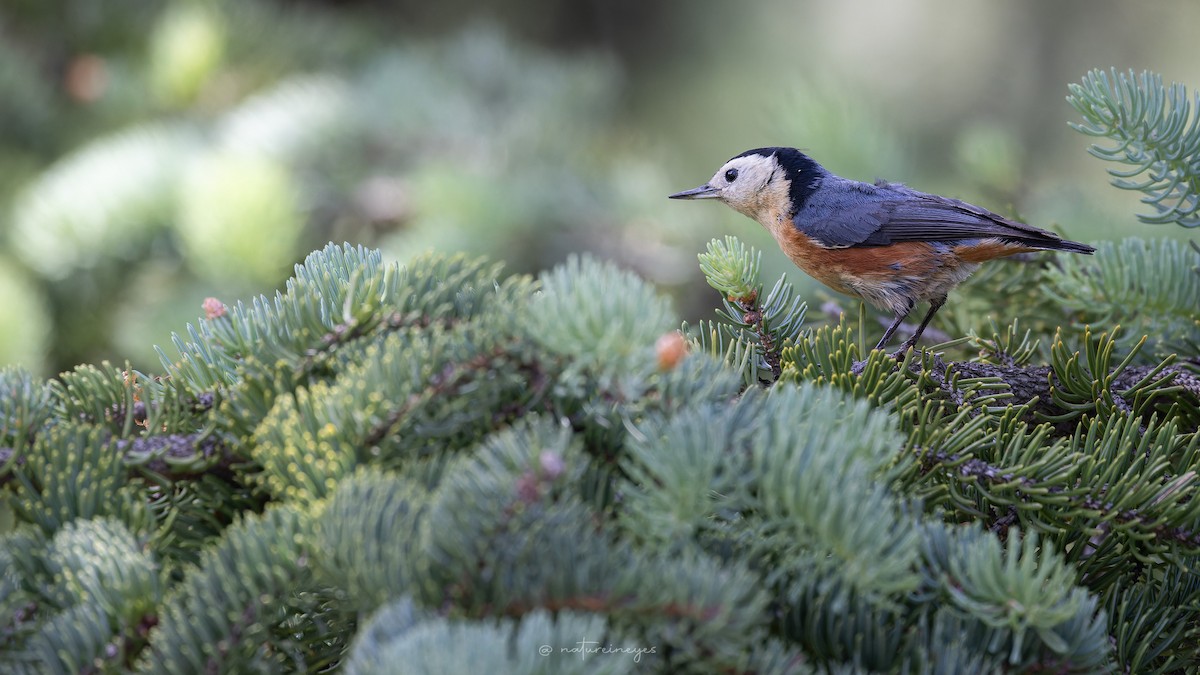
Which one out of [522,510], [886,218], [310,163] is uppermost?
[310,163]

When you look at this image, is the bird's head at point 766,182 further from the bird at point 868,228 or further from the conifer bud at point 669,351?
the conifer bud at point 669,351

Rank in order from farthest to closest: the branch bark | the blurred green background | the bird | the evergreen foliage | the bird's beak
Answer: the blurred green background, the bird's beak, the bird, the branch bark, the evergreen foliage

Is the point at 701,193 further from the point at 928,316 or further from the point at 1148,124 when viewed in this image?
the point at 1148,124

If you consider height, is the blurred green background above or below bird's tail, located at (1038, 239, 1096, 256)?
above

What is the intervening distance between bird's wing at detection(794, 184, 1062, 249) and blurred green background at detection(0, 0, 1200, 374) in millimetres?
220

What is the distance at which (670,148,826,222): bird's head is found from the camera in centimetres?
231

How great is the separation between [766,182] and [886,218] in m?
0.31

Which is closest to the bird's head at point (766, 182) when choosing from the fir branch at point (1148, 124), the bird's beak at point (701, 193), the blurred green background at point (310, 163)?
the bird's beak at point (701, 193)

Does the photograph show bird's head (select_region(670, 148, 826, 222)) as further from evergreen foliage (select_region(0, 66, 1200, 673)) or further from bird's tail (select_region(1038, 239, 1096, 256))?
evergreen foliage (select_region(0, 66, 1200, 673))

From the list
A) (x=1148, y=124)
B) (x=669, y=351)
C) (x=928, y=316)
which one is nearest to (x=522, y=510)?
(x=669, y=351)

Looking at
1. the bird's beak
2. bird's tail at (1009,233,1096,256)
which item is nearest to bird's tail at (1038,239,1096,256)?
bird's tail at (1009,233,1096,256)

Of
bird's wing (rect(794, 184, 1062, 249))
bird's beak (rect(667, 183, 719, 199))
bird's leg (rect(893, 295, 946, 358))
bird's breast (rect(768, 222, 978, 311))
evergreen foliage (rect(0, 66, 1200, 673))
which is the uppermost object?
bird's beak (rect(667, 183, 719, 199))

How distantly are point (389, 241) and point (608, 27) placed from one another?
6.47 ft

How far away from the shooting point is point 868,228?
216 cm
